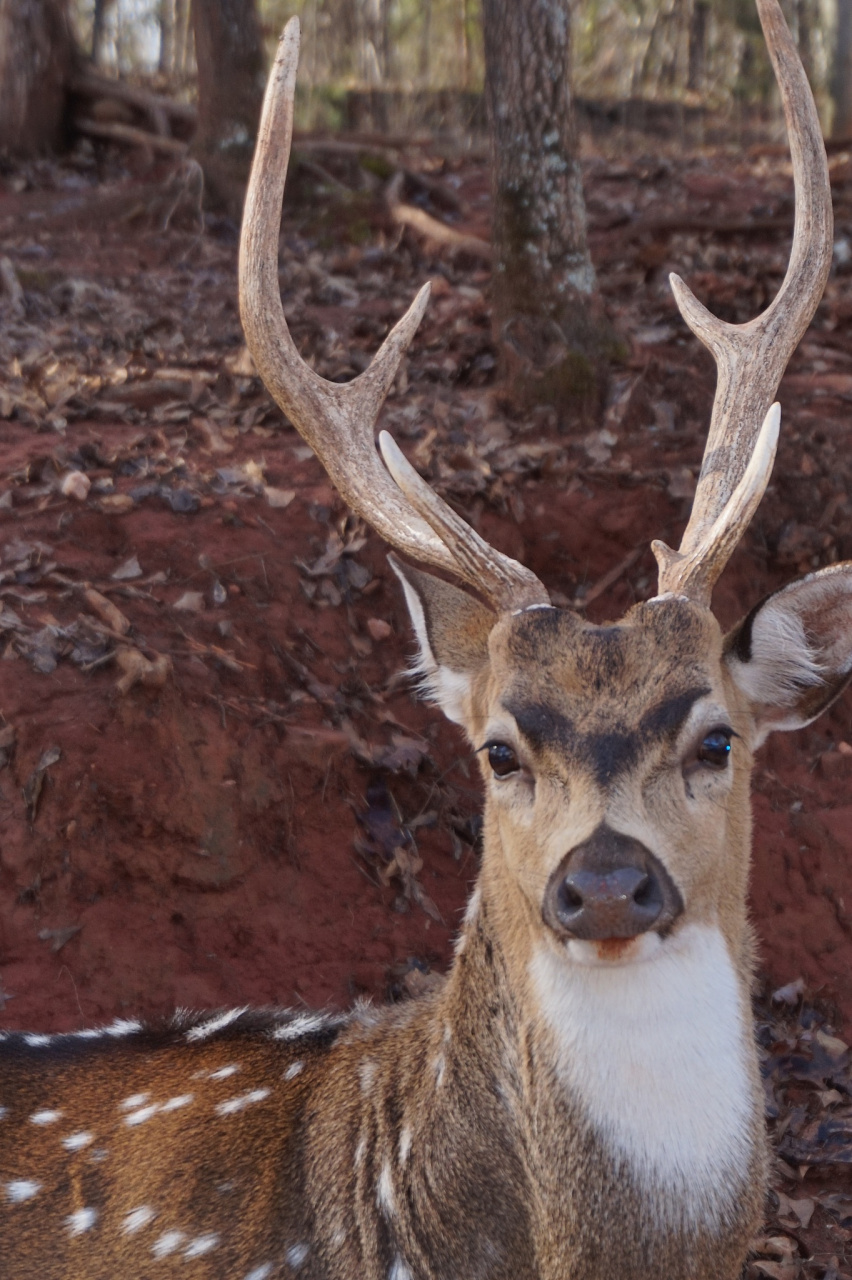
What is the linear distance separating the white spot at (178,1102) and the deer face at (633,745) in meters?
1.02

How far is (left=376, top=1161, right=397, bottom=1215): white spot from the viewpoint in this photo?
313 cm

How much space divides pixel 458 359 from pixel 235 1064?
464 centimetres

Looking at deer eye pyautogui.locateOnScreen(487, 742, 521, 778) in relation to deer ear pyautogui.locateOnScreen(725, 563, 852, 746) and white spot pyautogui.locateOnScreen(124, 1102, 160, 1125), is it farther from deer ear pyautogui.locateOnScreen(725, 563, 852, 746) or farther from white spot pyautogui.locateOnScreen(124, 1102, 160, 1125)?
white spot pyautogui.locateOnScreen(124, 1102, 160, 1125)

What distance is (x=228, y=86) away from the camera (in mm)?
10109

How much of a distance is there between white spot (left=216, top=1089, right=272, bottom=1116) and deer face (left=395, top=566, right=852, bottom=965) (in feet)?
2.79

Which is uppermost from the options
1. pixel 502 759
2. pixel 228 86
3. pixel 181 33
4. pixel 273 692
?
pixel 181 33

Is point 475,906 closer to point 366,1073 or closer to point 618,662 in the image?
point 366,1073

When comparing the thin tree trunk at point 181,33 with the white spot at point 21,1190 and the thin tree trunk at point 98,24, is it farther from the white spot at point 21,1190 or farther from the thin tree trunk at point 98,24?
the white spot at point 21,1190

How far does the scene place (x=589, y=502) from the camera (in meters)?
6.36

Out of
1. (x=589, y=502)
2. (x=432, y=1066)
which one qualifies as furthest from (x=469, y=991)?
(x=589, y=502)

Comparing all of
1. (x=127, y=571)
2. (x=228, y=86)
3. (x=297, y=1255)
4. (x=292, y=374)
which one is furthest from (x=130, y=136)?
(x=297, y=1255)

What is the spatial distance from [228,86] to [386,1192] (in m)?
8.89

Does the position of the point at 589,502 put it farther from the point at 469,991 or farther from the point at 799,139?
the point at 469,991

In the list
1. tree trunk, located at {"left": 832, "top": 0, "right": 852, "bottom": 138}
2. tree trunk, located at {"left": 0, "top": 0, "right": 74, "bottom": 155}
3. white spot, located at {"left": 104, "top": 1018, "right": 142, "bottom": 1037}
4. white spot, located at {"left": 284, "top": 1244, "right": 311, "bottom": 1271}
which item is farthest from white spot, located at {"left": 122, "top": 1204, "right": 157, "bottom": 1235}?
tree trunk, located at {"left": 832, "top": 0, "right": 852, "bottom": 138}
